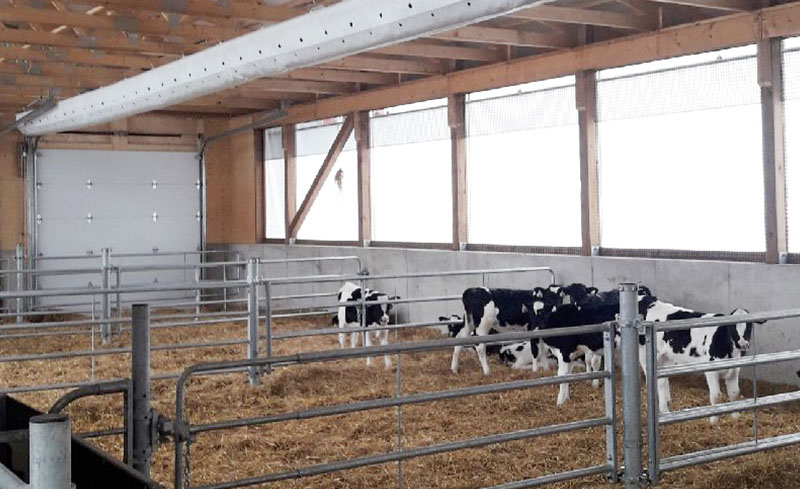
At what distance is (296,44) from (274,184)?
1009cm

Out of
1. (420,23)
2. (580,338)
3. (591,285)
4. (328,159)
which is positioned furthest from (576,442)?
(328,159)

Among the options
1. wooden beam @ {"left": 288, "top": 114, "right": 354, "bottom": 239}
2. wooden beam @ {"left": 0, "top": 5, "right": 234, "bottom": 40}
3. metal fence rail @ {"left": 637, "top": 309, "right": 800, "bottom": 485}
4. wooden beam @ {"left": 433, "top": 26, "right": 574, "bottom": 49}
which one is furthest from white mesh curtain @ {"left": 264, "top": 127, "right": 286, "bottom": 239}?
metal fence rail @ {"left": 637, "top": 309, "right": 800, "bottom": 485}

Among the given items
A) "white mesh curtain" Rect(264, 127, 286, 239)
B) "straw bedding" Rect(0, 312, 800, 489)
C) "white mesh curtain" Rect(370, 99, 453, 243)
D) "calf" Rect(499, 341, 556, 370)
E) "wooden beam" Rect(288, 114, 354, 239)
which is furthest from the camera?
"white mesh curtain" Rect(264, 127, 286, 239)

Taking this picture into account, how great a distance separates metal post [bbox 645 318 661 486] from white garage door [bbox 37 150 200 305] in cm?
1380

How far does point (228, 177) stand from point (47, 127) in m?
5.12

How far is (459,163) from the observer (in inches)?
507

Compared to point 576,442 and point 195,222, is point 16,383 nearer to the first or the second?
point 576,442

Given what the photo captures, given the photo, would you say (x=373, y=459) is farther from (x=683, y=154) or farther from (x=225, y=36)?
(x=683, y=154)

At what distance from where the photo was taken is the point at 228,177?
1858 centimetres

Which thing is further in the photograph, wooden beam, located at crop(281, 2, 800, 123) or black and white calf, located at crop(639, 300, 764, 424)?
wooden beam, located at crop(281, 2, 800, 123)

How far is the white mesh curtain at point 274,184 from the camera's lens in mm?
17250

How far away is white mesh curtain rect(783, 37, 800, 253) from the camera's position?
8.88m

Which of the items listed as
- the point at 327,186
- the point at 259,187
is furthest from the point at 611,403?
the point at 259,187

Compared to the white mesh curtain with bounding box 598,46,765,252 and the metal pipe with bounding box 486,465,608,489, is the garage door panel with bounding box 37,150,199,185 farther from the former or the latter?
the metal pipe with bounding box 486,465,608,489
